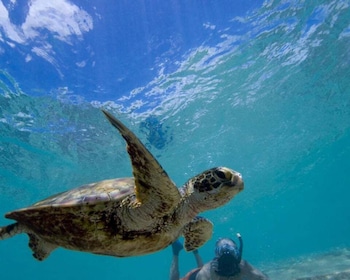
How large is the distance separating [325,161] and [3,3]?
149 ft

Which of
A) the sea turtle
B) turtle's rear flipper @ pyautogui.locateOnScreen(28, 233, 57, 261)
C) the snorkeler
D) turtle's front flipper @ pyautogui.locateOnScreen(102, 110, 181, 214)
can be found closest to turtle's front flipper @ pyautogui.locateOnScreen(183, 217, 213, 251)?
the sea turtle

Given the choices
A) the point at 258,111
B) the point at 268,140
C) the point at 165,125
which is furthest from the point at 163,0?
the point at 268,140

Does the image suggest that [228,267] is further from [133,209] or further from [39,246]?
[133,209]

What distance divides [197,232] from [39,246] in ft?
7.50

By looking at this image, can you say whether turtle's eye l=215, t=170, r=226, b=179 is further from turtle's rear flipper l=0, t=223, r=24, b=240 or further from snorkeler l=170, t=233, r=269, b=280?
snorkeler l=170, t=233, r=269, b=280

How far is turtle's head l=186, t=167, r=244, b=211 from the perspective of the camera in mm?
2373

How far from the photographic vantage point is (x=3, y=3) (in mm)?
8211

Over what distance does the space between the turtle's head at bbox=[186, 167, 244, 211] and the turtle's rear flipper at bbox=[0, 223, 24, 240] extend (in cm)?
255

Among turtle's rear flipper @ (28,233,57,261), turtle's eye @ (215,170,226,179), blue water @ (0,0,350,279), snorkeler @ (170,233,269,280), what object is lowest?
snorkeler @ (170,233,269,280)

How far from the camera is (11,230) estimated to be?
3.67m

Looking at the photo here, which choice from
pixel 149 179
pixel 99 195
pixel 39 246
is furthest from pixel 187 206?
pixel 39 246

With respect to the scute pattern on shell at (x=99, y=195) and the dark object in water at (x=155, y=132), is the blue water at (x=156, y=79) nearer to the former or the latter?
the dark object in water at (x=155, y=132)

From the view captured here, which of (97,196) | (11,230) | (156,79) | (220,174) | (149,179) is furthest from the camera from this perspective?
(156,79)

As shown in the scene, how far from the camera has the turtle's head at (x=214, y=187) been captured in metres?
2.37
